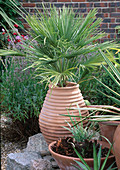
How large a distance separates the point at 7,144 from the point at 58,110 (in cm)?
122

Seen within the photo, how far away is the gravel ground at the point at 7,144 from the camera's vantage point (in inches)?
112

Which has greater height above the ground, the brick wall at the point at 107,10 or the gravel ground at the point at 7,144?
the brick wall at the point at 107,10

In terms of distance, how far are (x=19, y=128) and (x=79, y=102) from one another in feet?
3.97

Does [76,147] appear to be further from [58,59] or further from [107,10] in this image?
[107,10]

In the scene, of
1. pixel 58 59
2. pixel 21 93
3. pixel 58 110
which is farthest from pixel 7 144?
pixel 58 59

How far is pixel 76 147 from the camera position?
1714mm

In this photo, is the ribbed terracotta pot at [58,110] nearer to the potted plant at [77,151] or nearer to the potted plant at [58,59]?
the potted plant at [58,59]

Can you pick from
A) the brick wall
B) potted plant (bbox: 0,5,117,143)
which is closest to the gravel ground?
potted plant (bbox: 0,5,117,143)

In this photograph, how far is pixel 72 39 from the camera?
222cm

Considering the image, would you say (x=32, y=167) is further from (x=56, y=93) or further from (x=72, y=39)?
(x=72, y=39)

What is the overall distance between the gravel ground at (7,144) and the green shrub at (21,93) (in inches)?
10.5

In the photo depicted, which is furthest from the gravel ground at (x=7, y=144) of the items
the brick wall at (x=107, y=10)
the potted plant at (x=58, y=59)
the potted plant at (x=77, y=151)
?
the brick wall at (x=107, y=10)

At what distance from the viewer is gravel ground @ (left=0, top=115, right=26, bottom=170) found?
285cm

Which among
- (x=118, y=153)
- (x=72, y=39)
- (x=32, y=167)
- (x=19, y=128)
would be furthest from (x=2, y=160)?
(x=118, y=153)
